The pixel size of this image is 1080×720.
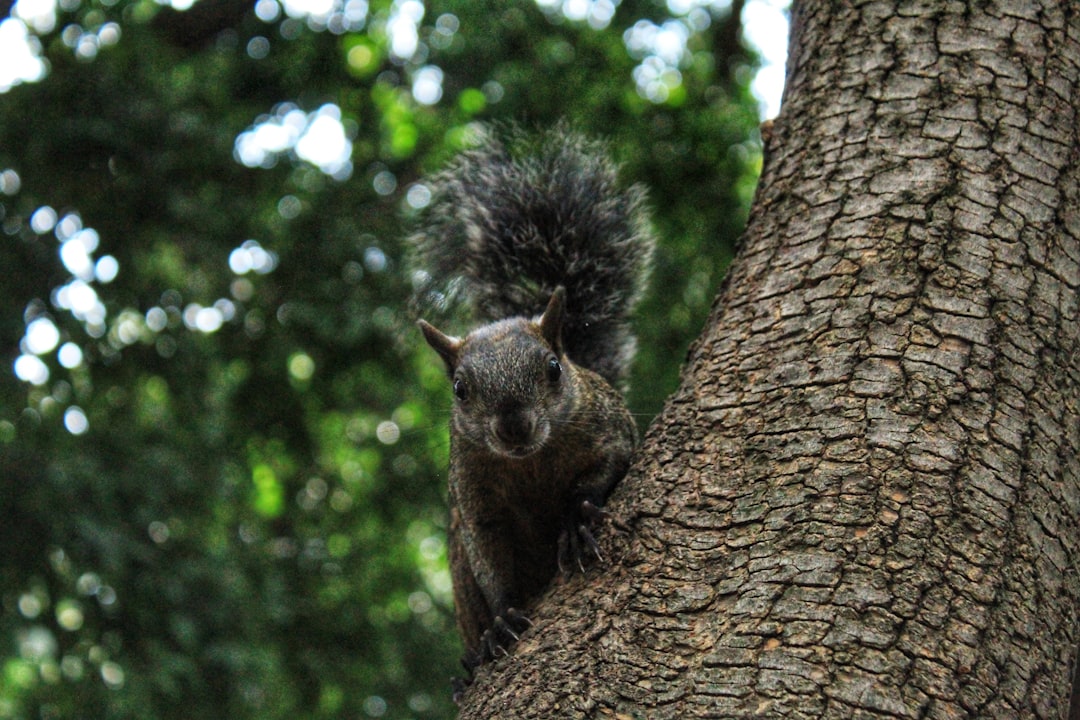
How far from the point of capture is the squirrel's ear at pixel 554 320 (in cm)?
281

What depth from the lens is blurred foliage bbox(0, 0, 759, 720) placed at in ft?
12.4

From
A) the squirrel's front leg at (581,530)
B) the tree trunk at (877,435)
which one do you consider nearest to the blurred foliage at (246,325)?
the squirrel's front leg at (581,530)

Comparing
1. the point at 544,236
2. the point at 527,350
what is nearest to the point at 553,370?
the point at 527,350

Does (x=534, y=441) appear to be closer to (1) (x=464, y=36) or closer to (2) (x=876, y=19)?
(2) (x=876, y=19)

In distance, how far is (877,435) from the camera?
1896 mm

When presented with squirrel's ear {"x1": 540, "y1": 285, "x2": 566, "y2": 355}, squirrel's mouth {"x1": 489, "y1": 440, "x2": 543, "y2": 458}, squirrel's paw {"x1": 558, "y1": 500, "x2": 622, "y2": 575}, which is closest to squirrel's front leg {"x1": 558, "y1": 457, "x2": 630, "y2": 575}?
squirrel's paw {"x1": 558, "y1": 500, "x2": 622, "y2": 575}

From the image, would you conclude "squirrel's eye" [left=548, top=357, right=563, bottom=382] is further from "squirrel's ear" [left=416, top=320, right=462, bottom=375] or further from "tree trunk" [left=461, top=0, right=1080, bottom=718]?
"tree trunk" [left=461, top=0, right=1080, bottom=718]

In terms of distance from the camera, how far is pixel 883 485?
183 cm

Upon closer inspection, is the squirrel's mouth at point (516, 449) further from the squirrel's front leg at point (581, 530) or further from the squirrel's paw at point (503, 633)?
the squirrel's paw at point (503, 633)

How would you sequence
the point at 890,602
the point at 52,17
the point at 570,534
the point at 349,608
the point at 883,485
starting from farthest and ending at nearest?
the point at 349,608 → the point at 52,17 → the point at 570,534 → the point at 883,485 → the point at 890,602

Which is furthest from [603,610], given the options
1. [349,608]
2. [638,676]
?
[349,608]

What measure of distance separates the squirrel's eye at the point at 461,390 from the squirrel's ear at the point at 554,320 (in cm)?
26

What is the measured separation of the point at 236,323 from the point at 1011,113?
11.1 ft

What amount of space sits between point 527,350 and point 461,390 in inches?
7.8
